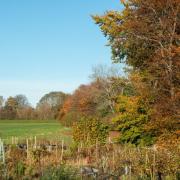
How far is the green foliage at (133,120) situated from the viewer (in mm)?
27545

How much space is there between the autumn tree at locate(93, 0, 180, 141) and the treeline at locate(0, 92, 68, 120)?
89716 millimetres

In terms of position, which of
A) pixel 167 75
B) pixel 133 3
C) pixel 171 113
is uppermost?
pixel 133 3

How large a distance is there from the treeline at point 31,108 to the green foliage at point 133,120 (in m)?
88.5

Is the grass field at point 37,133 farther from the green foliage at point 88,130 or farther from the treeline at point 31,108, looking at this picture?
the treeline at point 31,108

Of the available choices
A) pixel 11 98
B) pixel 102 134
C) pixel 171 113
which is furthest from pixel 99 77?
pixel 11 98

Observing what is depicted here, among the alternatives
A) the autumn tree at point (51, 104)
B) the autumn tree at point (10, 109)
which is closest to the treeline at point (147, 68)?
the autumn tree at point (51, 104)

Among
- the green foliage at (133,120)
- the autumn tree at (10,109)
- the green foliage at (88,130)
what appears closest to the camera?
the green foliage at (133,120)

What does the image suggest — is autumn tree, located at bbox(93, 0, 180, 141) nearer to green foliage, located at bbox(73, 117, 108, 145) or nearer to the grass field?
green foliage, located at bbox(73, 117, 108, 145)

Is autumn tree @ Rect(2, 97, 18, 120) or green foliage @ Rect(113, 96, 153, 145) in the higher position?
autumn tree @ Rect(2, 97, 18, 120)

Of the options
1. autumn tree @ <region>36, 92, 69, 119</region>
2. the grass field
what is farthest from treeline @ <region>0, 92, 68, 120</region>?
the grass field

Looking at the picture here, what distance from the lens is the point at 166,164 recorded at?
1309 centimetres

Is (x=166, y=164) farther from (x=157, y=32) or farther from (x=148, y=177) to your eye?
(x=157, y=32)

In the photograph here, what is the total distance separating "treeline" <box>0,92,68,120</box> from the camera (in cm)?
11844

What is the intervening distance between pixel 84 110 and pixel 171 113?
50166 mm
